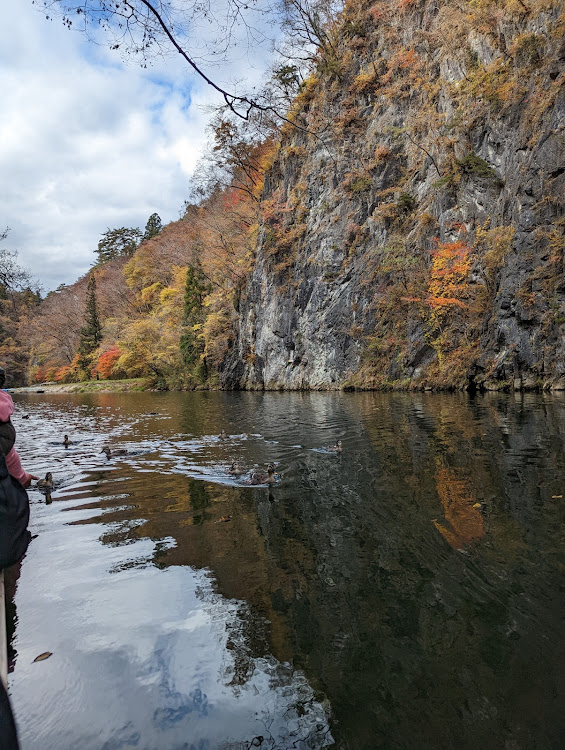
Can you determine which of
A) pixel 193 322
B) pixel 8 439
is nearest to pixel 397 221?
pixel 193 322

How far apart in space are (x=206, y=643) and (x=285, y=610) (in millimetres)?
668

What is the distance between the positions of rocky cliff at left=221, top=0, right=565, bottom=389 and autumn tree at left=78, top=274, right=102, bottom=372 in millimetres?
29801

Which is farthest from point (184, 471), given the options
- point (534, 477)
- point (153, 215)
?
point (153, 215)

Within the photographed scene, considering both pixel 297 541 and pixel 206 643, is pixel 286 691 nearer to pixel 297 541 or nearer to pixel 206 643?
pixel 206 643

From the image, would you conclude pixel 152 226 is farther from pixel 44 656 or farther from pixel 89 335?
pixel 44 656

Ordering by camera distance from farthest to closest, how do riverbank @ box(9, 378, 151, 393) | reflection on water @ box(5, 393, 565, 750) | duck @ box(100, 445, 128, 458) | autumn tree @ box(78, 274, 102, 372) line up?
1. autumn tree @ box(78, 274, 102, 372)
2. riverbank @ box(9, 378, 151, 393)
3. duck @ box(100, 445, 128, 458)
4. reflection on water @ box(5, 393, 565, 750)

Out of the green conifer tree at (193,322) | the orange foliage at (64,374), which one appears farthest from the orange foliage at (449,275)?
the orange foliage at (64,374)

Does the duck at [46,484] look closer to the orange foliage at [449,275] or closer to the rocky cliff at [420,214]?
the rocky cliff at [420,214]

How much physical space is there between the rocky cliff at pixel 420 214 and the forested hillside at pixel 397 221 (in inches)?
3.8

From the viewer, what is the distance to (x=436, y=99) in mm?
28266

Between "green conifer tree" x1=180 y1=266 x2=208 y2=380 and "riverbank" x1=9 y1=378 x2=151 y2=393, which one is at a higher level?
"green conifer tree" x1=180 y1=266 x2=208 y2=380

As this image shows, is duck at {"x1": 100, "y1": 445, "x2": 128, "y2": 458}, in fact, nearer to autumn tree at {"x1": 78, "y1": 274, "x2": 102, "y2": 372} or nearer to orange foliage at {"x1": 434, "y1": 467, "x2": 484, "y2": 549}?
orange foliage at {"x1": 434, "y1": 467, "x2": 484, "y2": 549}

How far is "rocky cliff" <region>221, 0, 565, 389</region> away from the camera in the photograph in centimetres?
2038

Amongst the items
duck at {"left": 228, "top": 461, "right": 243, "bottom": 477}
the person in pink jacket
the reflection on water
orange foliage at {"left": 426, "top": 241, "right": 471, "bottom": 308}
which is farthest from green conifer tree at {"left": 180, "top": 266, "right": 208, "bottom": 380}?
the person in pink jacket
